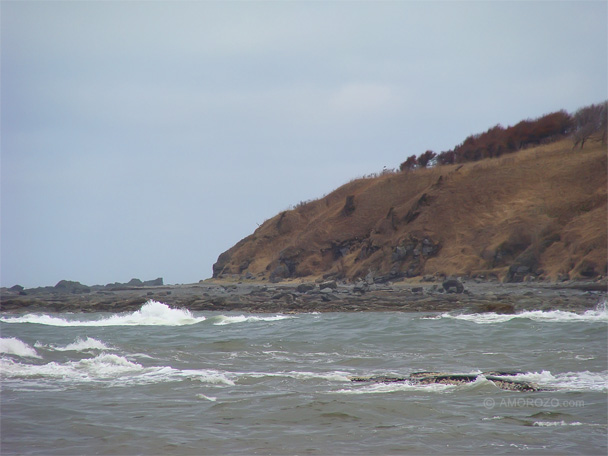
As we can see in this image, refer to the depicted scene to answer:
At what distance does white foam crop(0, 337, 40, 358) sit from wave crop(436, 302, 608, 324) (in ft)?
45.4

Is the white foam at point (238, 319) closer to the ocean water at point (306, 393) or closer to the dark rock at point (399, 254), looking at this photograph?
the ocean water at point (306, 393)

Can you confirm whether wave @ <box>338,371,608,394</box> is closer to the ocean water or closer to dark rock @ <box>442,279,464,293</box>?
the ocean water

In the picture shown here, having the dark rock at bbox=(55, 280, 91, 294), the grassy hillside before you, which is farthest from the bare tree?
the dark rock at bbox=(55, 280, 91, 294)

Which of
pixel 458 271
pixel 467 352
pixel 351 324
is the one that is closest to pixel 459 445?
pixel 467 352

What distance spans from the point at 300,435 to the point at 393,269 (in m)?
40.5

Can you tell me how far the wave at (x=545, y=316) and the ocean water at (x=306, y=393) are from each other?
1.03 m

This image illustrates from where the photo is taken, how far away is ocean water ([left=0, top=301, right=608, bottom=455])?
806cm

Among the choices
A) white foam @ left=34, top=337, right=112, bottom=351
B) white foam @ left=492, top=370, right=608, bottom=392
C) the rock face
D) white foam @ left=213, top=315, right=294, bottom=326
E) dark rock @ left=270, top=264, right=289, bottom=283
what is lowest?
white foam @ left=492, top=370, right=608, bottom=392

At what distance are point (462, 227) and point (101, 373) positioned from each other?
40498mm

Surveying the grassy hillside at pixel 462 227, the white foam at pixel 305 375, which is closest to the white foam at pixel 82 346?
the white foam at pixel 305 375

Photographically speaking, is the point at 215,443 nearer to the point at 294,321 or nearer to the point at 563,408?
the point at 563,408

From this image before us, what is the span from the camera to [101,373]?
44.3 ft

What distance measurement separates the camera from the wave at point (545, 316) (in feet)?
71.6

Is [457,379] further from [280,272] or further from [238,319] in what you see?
[280,272]
